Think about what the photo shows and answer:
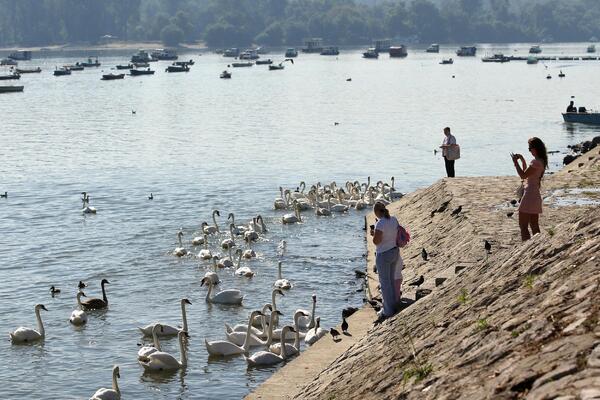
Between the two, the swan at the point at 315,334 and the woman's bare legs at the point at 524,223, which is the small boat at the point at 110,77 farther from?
the woman's bare legs at the point at 524,223

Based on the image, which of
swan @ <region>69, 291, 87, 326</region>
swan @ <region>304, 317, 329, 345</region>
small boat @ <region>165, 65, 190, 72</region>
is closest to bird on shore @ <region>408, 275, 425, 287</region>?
swan @ <region>304, 317, 329, 345</region>

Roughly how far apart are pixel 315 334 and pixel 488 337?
9236 millimetres

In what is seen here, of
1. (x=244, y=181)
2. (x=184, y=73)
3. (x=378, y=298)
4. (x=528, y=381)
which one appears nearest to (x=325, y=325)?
(x=378, y=298)

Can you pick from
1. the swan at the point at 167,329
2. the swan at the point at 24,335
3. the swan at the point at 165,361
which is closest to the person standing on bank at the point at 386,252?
the swan at the point at 165,361

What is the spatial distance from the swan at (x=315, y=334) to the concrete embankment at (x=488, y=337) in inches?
41.9

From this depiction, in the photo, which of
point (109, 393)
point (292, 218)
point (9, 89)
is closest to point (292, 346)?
point (109, 393)

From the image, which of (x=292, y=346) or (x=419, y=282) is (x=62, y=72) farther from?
(x=419, y=282)

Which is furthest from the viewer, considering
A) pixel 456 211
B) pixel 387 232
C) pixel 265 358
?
pixel 456 211

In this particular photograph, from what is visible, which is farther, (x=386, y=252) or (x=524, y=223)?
(x=524, y=223)

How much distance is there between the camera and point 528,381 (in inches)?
415

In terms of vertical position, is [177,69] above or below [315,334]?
below

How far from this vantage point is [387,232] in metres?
17.2

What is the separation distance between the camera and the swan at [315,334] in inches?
861

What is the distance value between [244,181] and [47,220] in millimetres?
10486
